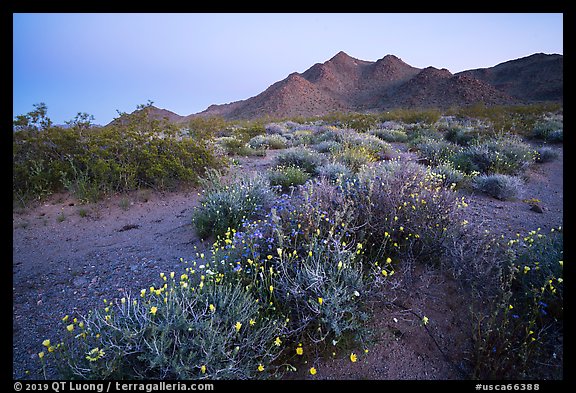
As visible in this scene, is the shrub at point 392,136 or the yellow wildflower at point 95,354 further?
the shrub at point 392,136

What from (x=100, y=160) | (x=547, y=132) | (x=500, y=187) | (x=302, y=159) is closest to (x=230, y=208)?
(x=100, y=160)

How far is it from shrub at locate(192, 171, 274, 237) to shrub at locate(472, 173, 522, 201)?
3.95 meters

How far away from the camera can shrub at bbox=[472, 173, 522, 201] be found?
5.58m

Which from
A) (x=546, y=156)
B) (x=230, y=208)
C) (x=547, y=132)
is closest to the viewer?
(x=230, y=208)

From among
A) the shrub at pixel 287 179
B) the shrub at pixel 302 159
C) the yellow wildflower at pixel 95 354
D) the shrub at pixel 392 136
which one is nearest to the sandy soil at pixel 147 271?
the yellow wildflower at pixel 95 354

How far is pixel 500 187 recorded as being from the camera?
5645 millimetres

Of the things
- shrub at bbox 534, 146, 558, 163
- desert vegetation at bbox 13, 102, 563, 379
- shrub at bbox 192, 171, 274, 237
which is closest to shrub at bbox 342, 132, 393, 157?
desert vegetation at bbox 13, 102, 563, 379

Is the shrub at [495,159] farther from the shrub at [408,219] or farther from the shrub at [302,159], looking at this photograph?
the shrub at [408,219]

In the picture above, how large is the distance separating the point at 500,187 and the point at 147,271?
578cm

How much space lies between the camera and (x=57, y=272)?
12.6ft

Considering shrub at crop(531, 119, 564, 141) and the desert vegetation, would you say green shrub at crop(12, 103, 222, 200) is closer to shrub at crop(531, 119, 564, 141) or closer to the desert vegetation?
the desert vegetation

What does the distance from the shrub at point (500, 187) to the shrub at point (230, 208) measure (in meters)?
3.95

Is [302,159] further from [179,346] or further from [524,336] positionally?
[179,346]

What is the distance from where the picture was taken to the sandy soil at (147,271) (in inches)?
95.3
